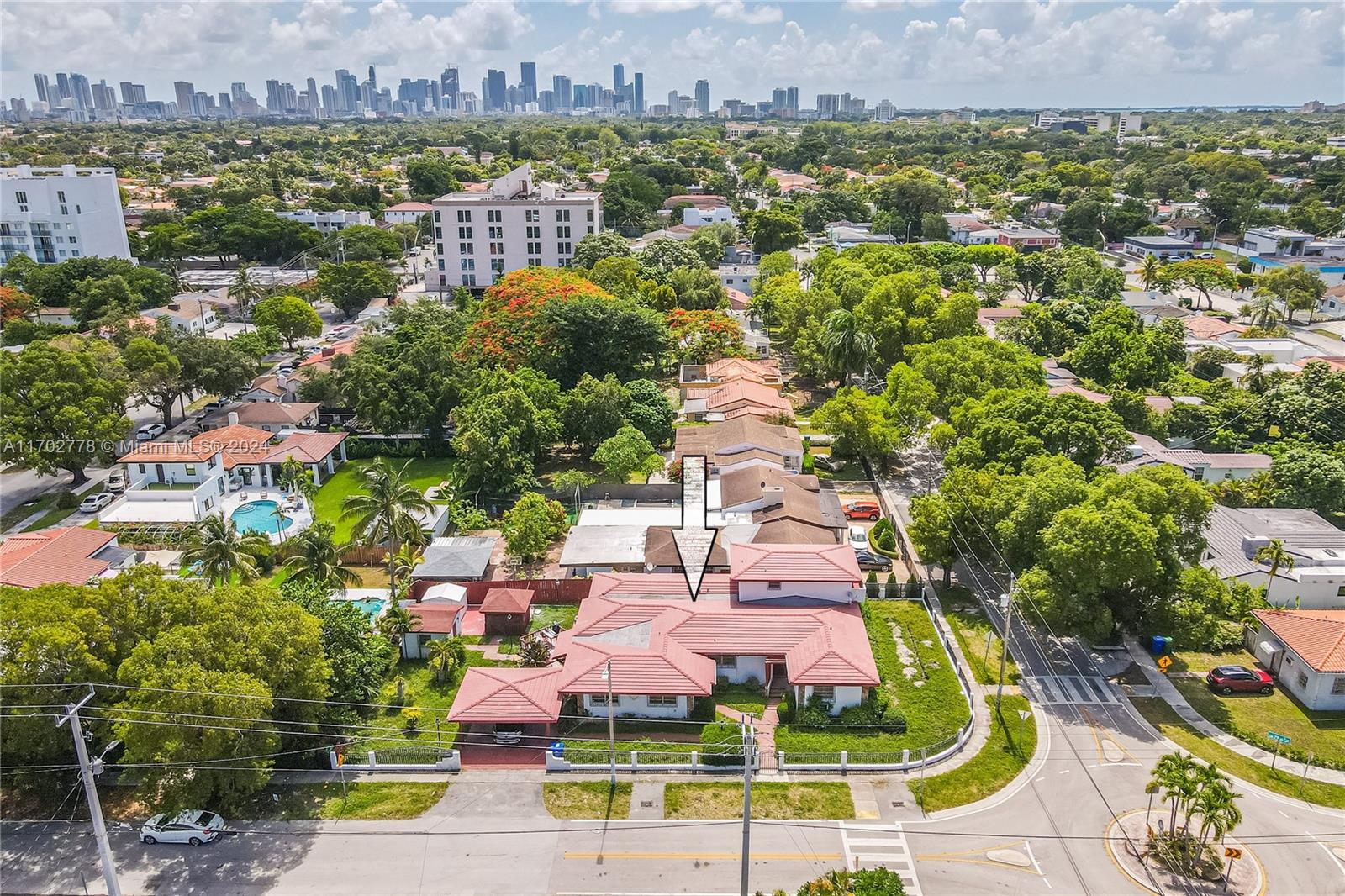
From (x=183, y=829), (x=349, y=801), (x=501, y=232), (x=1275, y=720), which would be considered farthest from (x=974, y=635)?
(x=501, y=232)

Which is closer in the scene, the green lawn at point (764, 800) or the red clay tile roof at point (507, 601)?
the green lawn at point (764, 800)

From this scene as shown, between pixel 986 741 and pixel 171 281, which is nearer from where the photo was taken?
pixel 986 741

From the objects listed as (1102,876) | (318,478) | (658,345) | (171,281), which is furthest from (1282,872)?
(171,281)

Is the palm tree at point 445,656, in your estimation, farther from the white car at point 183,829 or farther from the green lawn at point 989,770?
the green lawn at point 989,770

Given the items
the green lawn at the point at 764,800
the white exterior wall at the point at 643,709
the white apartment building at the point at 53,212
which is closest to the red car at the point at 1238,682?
the green lawn at the point at 764,800

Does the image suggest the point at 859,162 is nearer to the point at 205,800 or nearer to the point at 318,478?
the point at 318,478
